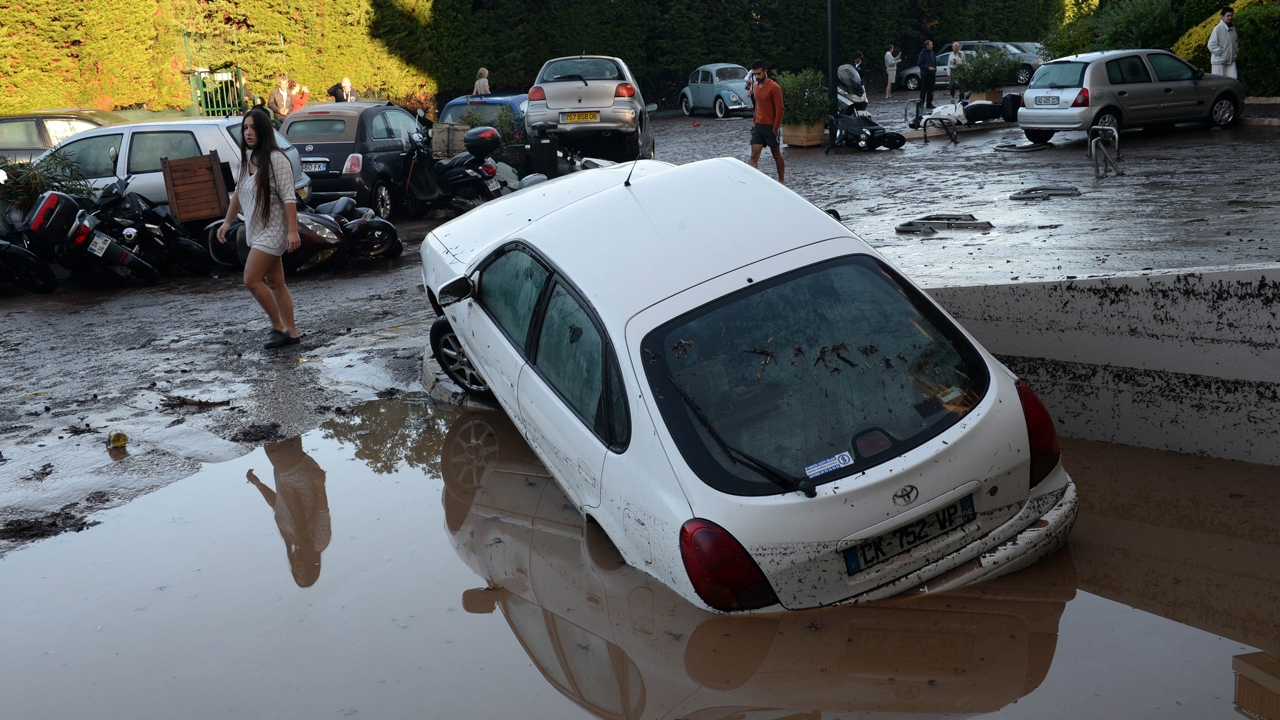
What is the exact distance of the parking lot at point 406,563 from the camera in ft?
11.5

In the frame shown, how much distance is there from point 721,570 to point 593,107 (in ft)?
49.0

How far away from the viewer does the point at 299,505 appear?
17.9 ft

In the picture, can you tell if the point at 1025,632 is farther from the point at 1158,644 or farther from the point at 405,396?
the point at 405,396

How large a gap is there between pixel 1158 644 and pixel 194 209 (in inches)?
444

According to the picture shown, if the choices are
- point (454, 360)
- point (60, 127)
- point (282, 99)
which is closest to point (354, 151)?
point (60, 127)

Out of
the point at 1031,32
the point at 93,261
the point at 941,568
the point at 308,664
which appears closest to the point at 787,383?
the point at 941,568

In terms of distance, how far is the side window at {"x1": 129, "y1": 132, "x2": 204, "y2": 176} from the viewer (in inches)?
492

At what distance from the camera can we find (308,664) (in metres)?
3.86

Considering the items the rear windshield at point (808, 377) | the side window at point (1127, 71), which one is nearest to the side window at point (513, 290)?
the rear windshield at point (808, 377)

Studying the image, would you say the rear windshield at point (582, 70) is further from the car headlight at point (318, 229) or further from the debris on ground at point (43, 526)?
the debris on ground at point (43, 526)

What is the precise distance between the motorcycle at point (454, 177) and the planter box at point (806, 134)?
7795mm

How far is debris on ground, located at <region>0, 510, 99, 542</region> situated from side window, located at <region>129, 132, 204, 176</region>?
321 inches

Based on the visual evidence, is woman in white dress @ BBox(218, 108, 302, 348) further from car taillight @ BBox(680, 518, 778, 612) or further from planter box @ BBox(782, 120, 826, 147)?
planter box @ BBox(782, 120, 826, 147)

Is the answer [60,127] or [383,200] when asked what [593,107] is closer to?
[383,200]
